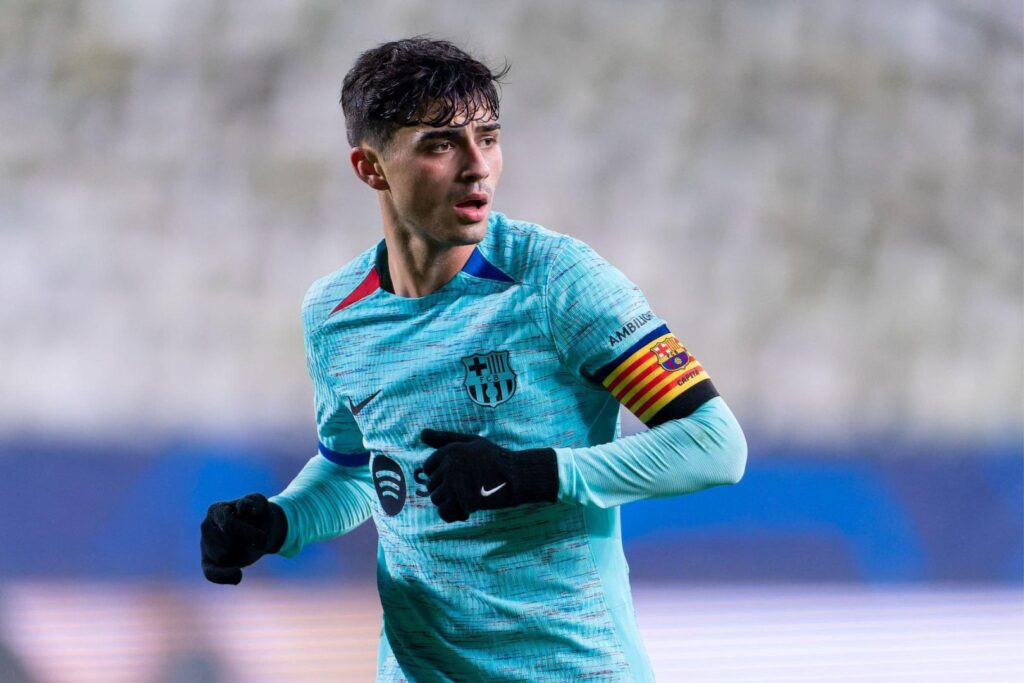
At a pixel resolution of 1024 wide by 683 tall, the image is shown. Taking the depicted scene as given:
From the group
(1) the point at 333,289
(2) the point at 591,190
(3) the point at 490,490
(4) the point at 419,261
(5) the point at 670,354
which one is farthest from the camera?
(2) the point at 591,190

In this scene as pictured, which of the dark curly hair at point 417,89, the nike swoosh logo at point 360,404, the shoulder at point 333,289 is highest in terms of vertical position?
the dark curly hair at point 417,89

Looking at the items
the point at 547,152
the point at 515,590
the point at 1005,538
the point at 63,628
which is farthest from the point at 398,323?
the point at 1005,538

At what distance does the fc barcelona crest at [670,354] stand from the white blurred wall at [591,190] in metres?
1.58

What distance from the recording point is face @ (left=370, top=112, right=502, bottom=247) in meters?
1.52

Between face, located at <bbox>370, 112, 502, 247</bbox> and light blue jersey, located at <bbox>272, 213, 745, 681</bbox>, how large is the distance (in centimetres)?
6

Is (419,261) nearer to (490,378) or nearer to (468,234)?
(468,234)

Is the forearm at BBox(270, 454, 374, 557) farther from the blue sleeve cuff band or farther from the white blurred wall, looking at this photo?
the white blurred wall

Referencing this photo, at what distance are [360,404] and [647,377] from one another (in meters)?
0.42

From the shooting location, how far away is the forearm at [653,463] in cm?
140

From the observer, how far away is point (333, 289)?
1.71 metres

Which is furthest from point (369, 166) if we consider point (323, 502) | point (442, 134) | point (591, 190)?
point (591, 190)

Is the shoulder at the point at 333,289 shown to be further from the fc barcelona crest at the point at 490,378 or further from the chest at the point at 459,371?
the fc barcelona crest at the point at 490,378

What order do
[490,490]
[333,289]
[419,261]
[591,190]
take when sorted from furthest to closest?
[591,190], [333,289], [419,261], [490,490]

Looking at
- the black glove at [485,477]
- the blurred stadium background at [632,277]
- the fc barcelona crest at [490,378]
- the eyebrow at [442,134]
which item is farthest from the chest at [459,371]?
the blurred stadium background at [632,277]
